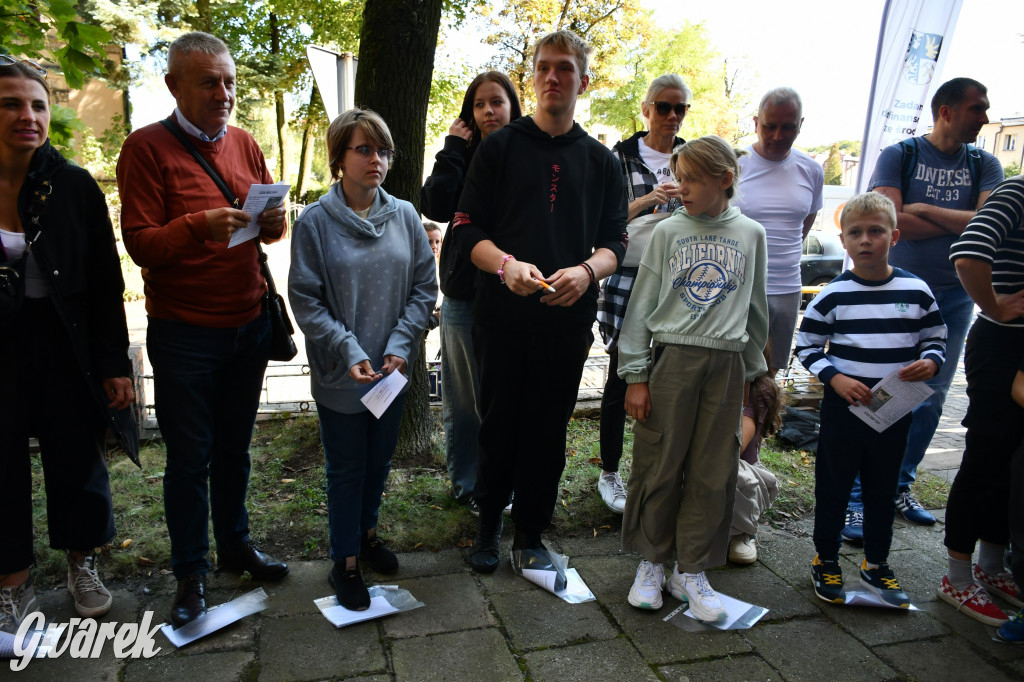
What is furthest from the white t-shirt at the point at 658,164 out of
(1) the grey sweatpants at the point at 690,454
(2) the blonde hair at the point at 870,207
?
(1) the grey sweatpants at the point at 690,454

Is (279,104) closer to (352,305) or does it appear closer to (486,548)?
(352,305)

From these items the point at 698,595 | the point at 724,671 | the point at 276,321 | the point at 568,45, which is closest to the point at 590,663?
the point at 724,671

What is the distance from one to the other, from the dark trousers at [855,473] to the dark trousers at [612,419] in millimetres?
1021

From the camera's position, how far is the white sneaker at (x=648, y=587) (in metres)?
2.80

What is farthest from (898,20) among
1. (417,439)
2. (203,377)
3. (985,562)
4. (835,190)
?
(835,190)

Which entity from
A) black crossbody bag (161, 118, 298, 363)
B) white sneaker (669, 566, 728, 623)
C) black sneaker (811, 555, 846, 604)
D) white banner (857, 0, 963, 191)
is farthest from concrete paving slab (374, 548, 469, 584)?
white banner (857, 0, 963, 191)

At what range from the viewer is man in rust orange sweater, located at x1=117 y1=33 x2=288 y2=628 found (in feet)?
8.14

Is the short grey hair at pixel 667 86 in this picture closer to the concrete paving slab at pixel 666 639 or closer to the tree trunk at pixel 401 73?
the tree trunk at pixel 401 73

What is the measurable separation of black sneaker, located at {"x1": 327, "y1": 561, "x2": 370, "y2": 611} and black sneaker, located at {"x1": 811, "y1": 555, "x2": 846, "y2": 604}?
186cm

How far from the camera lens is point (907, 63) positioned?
16.8 ft

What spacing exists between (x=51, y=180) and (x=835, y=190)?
1783cm

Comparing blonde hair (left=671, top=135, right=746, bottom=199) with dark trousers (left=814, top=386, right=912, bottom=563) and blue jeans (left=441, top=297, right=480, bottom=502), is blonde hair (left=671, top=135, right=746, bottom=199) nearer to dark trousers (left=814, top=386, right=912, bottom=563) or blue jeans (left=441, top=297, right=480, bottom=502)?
dark trousers (left=814, top=386, right=912, bottom=563)

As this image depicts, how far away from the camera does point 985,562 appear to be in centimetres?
310

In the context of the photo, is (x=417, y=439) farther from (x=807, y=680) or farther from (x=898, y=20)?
(x=898, y=20)
